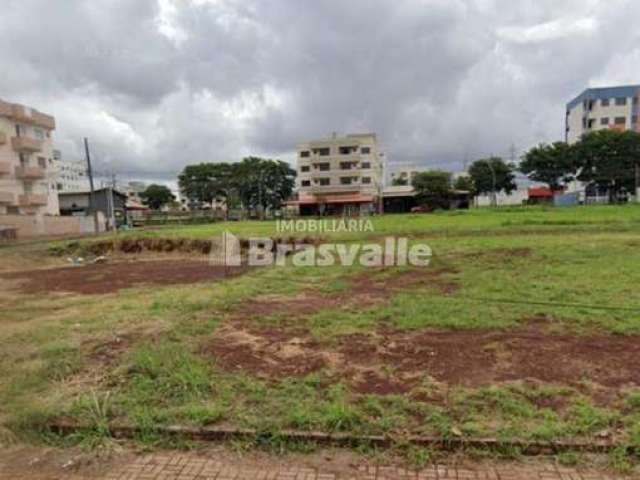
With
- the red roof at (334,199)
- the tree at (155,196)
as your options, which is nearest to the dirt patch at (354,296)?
the red roof at (334,199)

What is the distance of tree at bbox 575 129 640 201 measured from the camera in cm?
4484

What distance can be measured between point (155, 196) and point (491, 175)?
53034 millimetres

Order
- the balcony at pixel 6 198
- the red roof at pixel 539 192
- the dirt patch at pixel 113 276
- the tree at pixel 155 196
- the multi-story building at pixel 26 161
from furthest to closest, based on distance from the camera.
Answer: the tree at pixel 155 196 → the red roof at pixel 539 192 → the multi-story building at pixel 26 161 → the balcony at pixel 6 198 → the dirt patch at pixel 113 276

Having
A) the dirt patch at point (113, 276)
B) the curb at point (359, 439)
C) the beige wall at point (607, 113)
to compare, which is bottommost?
the dirt patch at point (113, 276)

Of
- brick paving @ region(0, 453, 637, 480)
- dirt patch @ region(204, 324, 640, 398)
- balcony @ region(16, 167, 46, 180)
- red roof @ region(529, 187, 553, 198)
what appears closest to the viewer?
brick paving @ region(0, 453, 637, 480)

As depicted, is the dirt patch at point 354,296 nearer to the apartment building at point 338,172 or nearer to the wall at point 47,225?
the wall at point 47,225

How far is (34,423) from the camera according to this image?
3467 mm

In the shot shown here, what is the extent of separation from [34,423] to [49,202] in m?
Result: 42.3

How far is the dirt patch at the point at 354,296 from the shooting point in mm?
7215

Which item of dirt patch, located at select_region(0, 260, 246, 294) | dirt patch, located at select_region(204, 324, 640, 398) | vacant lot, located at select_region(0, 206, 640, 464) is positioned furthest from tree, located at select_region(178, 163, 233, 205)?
dirt patch, located at select_region(204, 324, 640, 398)

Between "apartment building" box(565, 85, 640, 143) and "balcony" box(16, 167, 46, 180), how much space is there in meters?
62.5

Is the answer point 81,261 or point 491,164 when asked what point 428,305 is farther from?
point 491,164

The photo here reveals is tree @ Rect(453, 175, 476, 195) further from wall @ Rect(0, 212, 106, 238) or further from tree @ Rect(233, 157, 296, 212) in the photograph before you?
wall @ Rect(0, 212, 106, 238)

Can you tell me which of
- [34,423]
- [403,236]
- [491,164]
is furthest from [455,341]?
[491,164]
